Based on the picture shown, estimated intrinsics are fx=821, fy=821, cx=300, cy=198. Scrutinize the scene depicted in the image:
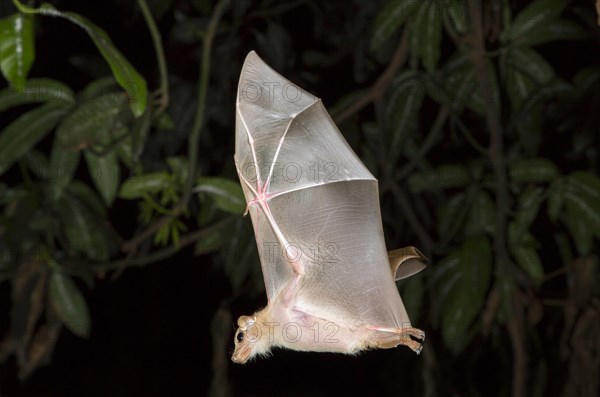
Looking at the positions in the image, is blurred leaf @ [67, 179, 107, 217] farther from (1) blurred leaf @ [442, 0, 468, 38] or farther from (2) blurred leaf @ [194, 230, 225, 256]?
(1) blurred leaf @ [442, 0, 468, 38]

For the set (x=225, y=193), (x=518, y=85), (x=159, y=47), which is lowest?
(x=225, y=193)

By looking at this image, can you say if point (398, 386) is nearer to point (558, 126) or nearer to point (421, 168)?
point (421, 168)

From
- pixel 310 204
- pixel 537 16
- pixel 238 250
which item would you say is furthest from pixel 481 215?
pixel 310 204

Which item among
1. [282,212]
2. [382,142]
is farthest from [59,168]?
[282,212]

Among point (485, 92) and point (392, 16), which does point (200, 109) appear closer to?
point (392, 16)

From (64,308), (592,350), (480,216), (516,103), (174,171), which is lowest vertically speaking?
(592,350)

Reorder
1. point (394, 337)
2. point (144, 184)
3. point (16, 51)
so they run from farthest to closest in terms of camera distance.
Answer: point (144, 184)
point (16, 51)
point (394, 337)

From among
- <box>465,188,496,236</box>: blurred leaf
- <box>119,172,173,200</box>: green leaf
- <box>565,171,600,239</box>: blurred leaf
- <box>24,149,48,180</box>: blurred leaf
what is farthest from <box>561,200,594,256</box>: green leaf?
<box>24,149,48,180</box>: blurred leaf
